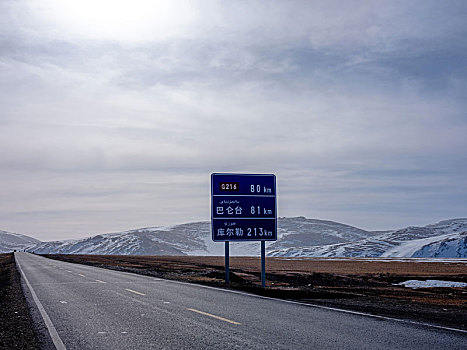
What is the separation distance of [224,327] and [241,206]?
50.4 ft

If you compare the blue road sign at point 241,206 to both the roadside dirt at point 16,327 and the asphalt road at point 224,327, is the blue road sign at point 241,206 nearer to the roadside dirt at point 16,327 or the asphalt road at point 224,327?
the asphalt road at point 224,327

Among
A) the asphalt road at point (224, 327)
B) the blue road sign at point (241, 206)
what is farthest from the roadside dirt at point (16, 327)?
the blue road sign at point (241, 206)

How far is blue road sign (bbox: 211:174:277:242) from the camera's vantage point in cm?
2522

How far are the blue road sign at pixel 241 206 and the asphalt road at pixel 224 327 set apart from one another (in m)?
9.43

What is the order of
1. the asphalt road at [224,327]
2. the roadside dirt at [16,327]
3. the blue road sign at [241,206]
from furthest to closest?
the blue road sign at [241,206], the roadside dirt at [16,327], the asphalt road at [224,327]

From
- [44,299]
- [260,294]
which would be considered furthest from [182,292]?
[44,299]

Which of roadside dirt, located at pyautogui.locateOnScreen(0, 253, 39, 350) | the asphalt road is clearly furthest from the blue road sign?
roadside dirt, located at pyautogui.locateOnScreen(0, 253, 39, 350)

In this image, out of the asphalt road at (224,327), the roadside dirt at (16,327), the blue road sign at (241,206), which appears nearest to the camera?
the asphalt road at (224,327)

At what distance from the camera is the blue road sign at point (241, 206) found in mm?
25219

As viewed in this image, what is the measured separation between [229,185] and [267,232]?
3395mm

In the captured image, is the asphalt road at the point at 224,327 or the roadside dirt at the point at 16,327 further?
the roadside dirt at the point at 16,327

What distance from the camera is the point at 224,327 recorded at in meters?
10.2

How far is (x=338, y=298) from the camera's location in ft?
57.1

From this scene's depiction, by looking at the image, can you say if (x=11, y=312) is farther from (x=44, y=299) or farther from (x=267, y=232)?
(x=267, y=232)
